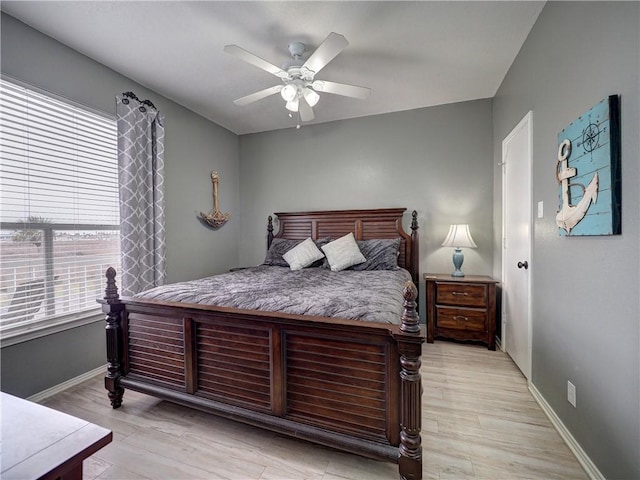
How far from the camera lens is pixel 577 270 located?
1.58m

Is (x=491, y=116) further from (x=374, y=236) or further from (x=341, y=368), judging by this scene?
(x=341, y=368)

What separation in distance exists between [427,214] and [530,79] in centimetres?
173

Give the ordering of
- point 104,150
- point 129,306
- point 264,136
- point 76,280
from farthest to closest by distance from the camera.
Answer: point 264,136
point 104,150
point 76,280
point 129,306

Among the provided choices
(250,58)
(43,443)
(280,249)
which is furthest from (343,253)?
(43,443)

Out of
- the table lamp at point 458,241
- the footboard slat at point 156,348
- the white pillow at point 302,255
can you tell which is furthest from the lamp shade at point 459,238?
the footboard slat at point 156,348

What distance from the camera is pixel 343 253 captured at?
11.0 ft

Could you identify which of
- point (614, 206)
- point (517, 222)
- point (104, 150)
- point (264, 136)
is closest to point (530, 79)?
point (517, 222)

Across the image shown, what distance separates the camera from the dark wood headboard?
11.8 ft

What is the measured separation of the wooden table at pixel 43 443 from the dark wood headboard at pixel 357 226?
329cm

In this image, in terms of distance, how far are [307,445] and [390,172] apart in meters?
3.20

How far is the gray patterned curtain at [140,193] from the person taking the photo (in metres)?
2.73

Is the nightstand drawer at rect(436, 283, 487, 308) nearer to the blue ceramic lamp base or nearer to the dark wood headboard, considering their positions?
the blue ceramic lamp base

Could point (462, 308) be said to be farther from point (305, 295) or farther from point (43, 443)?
point (43, 443)

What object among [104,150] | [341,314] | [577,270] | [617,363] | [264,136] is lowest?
[617,363]
